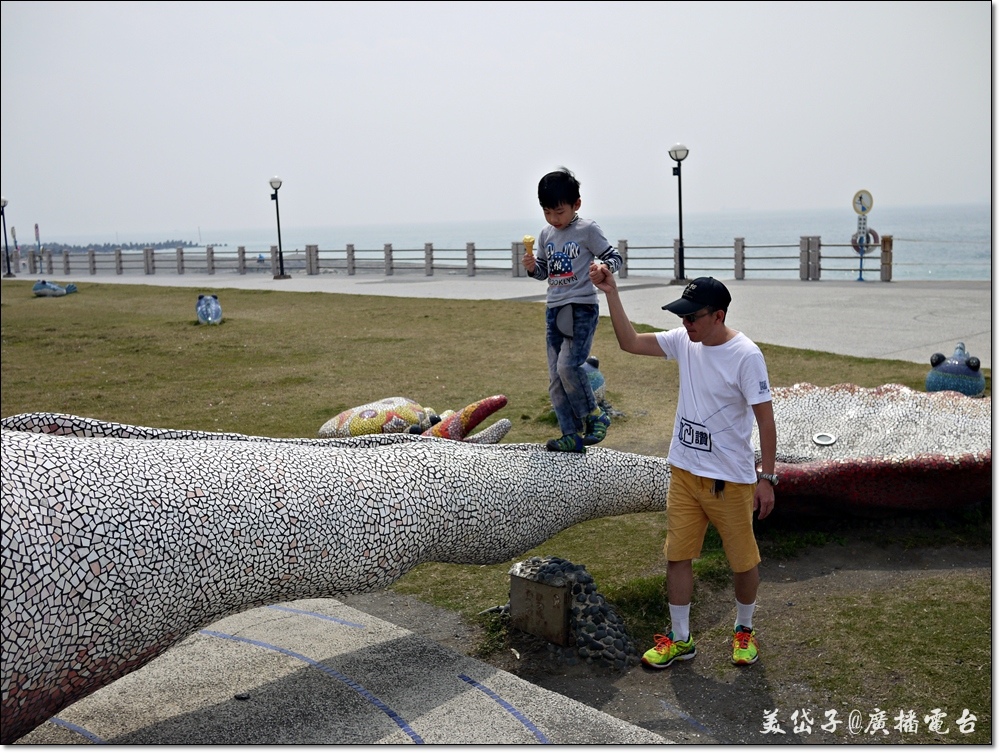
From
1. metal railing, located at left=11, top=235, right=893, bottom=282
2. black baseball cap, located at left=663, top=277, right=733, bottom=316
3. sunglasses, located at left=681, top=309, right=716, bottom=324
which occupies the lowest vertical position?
sunglasses, located at left=681, top=309, right=716, bottom=324

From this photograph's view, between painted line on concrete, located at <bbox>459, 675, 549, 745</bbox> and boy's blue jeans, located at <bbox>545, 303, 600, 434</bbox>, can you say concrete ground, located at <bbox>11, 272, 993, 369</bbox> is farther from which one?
painted line on concrete, located at <bbox>459, 675, 549, 745</bbox>

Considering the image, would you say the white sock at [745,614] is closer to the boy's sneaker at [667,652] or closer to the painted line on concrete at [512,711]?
the boy's sneaker at [667,652]

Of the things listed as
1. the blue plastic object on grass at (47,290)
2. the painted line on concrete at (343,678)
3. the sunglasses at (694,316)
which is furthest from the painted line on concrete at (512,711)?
the blue plastic object on grass at (47,290)

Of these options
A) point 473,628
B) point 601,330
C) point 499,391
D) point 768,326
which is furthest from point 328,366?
point 473,628

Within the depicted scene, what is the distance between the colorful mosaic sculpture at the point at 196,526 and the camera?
3.36 m

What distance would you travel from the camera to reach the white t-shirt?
4.16 m

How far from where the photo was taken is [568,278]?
5.11 metres

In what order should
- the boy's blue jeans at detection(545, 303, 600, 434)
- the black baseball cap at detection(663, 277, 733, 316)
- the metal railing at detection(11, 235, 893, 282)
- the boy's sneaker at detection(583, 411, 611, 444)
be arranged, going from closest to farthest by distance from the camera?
1. the black baseball cap at detection(663, 277, 733, 316)
2. the boy's blue jeans at detection(545, 303, 600, 434)
3. the boy's sneaker at detection(583, 411, 611, 444)
4. the metal railing at detection(11, 235, 893, 282)

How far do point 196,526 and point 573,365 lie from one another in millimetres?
2259

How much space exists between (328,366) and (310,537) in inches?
363

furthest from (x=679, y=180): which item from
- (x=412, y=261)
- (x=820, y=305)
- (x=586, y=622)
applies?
(x=586, y=622)

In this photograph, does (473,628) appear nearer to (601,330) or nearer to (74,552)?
(74,552)

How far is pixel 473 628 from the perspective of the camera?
5156 mm

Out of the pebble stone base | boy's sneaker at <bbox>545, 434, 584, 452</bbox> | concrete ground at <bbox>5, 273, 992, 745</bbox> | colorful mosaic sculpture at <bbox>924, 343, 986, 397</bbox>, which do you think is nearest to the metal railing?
colorful mosaic sculpture at <bbox>924, 343, 986, 397</bbox>
